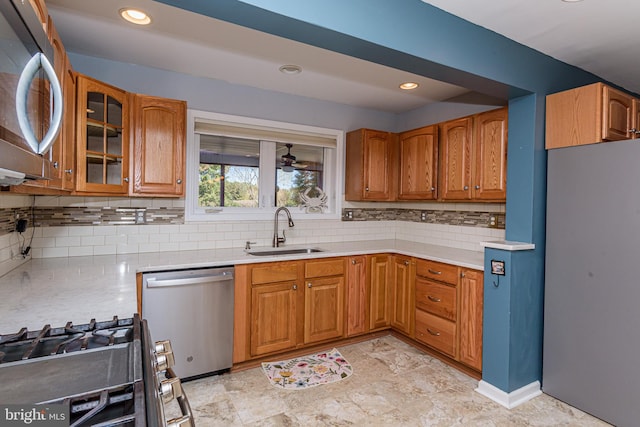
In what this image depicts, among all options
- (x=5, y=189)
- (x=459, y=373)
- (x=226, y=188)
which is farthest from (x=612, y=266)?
(x=5, y=189)

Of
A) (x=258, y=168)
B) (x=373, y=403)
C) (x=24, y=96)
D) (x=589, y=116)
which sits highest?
(x=589, y=116)

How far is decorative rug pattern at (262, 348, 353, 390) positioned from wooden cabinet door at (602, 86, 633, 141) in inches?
96.1

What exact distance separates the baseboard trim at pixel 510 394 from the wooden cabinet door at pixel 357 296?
3.63 ft

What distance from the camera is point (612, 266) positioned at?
209cm

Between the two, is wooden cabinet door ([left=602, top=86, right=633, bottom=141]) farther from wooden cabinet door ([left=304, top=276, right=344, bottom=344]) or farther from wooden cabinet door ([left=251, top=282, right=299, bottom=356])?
wooden cabinet door ([left=251, top=282, right=299, bottom=356])

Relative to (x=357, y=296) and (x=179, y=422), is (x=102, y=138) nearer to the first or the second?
(x=179, y=422)

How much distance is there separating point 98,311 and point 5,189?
70cm

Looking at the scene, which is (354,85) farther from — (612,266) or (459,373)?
(459,373)

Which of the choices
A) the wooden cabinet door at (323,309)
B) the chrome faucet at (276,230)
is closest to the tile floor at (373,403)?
the wooden cabinet door at (323,309)

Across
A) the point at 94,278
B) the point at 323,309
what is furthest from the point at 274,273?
the point at 94,278

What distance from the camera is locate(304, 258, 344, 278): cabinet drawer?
296 cm

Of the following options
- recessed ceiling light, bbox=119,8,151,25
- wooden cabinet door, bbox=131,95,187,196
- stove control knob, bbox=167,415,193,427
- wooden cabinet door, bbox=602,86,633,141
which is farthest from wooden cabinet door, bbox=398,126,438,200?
stove control knob, bbox=167,415,193,427

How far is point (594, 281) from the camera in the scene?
7.13 feet

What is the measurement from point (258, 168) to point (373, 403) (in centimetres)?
227
